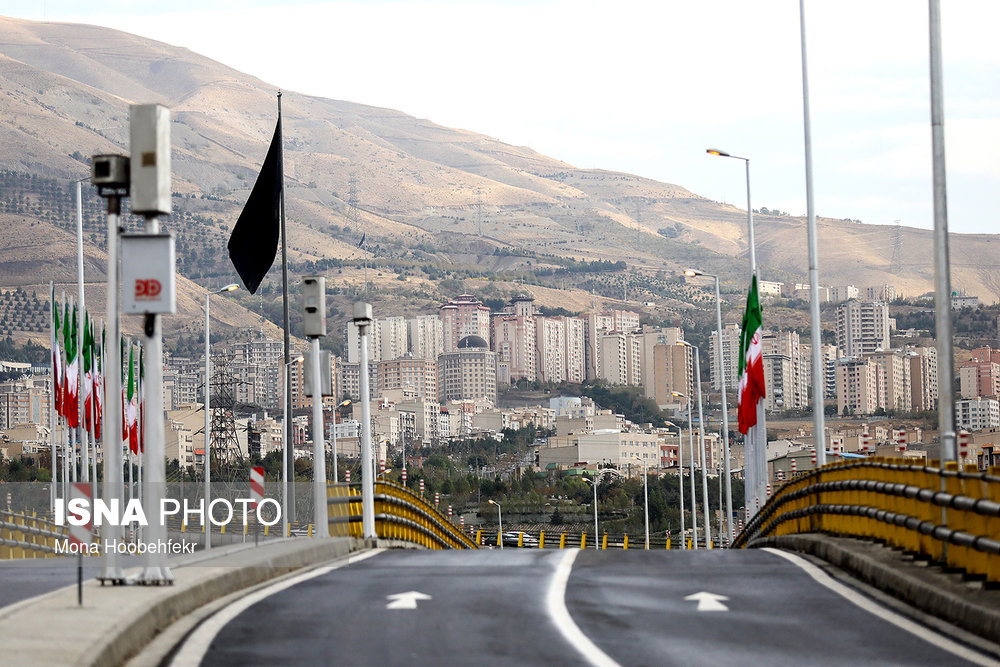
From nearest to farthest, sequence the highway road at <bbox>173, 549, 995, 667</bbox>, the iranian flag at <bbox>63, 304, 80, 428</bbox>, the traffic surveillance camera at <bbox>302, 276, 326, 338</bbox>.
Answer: the highway road at <bbox>173, 549, 995, 667</bbox>, the traffic surveillance camera at <bbox>302, 276, 326, 338</bbox>, the iranian flag at <bbox>63, 304, 80, 428</bbox>

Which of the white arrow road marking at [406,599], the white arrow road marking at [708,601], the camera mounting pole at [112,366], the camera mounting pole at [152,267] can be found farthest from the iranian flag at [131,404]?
the white arrow road marking at [708,601]

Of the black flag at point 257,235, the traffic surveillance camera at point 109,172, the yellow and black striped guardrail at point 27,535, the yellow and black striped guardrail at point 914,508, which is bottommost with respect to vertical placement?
the yellow and black striped guardrail at point 27,535

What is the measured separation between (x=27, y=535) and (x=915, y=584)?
3294 centimetres

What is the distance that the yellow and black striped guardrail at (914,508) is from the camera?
1123 cm

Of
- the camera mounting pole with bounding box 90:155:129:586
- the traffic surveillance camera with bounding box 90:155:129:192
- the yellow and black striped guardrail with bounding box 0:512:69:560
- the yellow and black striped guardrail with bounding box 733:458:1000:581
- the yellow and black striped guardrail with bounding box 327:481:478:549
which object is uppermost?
the traffic surveillance camera with bounding box 90:155:129:192

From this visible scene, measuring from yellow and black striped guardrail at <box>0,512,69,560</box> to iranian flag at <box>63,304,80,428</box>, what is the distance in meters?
3.07

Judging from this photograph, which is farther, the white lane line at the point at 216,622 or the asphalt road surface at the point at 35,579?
the asphalt road surface at the point at 35,579

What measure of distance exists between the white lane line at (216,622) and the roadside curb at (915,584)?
5.17 m

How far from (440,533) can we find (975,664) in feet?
90.7

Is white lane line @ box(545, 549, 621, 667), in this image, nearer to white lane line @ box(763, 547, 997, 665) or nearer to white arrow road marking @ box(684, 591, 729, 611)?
white arrow road marking @ box(684, 591, 729, 611)

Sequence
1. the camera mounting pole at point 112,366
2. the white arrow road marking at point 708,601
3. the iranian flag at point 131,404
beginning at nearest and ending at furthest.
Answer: the white arrow road marking at point 708,601 < the camera mounting pole at point 112,366 < the iranian flag at point 131,404

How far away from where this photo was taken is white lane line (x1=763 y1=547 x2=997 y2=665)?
31.6 feet

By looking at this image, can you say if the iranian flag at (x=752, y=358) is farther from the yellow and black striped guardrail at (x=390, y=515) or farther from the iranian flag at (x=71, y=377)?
the iranian flag at (x=71, y=377)

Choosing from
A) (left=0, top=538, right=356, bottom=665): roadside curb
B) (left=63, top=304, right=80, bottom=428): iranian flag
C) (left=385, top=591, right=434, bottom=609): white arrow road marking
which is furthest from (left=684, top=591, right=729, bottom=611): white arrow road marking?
(left=63, top=304, right=80, bottom=428): iranian flag
